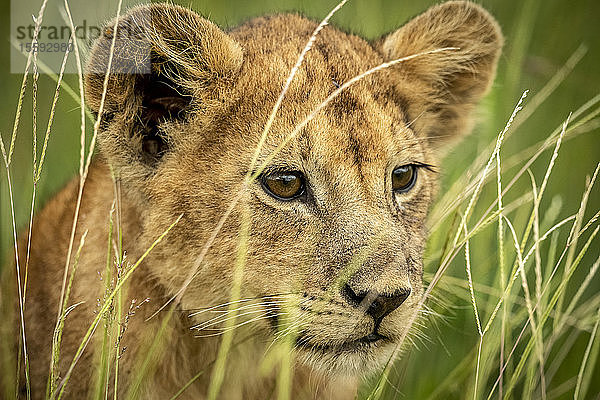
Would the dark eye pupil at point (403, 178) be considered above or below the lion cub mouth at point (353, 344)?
above

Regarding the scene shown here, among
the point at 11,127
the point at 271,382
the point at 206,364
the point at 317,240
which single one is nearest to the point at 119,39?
the point at 11,127

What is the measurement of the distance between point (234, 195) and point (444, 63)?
946mm

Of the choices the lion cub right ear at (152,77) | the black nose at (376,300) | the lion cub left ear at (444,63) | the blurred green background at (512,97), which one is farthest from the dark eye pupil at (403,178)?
the lion cub right ear at (152,77)

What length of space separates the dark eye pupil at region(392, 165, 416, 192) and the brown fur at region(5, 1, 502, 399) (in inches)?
1.1

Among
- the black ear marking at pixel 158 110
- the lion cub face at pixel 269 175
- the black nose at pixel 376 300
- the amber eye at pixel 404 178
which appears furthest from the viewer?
the amber eye at pixel 404 178

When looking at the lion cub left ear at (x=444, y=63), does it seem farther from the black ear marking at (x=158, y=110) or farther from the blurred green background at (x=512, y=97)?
the black ear marking at (x=158, y=110)

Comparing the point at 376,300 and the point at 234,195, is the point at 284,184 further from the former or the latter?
the point at 376,300

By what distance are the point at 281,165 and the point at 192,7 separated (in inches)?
22.7

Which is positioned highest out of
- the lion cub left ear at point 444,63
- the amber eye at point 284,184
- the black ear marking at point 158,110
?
the lion cub left ear at point 444,63

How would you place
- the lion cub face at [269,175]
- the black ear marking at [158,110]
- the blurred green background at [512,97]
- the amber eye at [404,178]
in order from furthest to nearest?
the blurred green background at [512,97] < the amber eye at [404,178] < the black ear marking at [158,110] < the lion cub face at [269,175]

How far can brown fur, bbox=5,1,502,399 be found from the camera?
2.01m

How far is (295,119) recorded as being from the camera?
210 centimetres

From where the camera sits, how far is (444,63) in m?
2.57

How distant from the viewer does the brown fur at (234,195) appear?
79.1 inches
